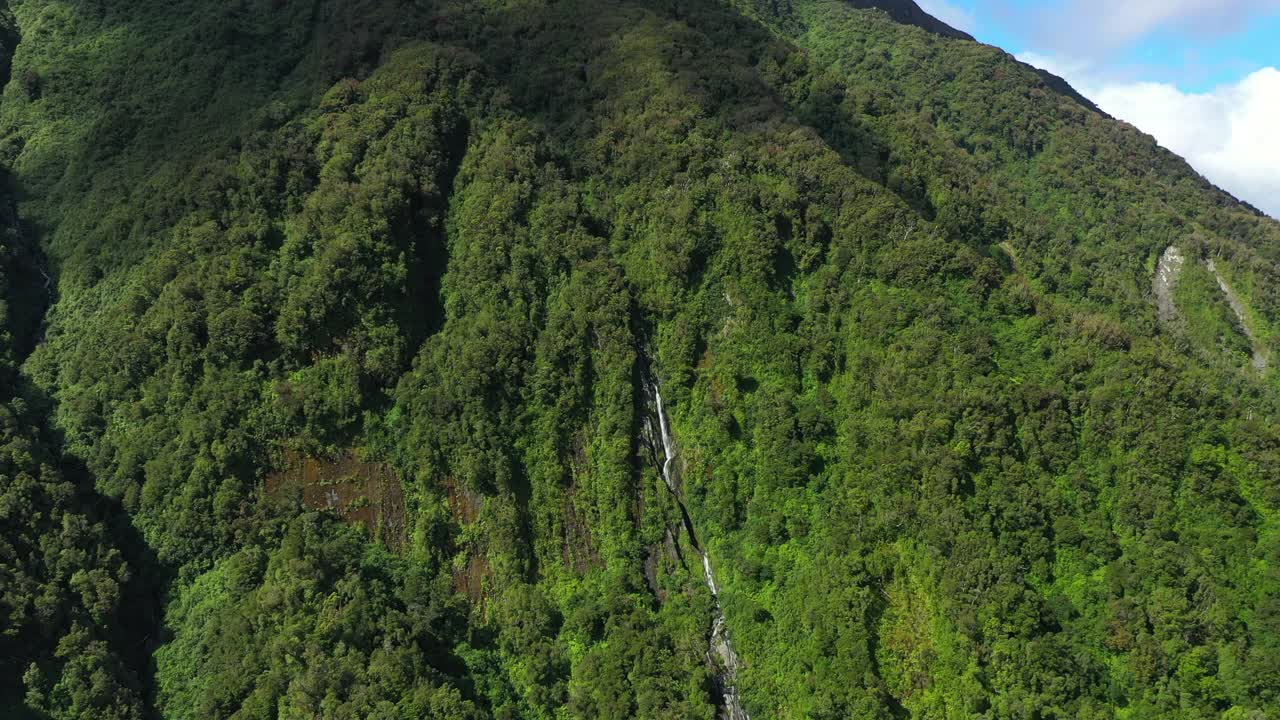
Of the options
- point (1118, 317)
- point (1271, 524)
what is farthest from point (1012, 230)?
point (1271, 524)

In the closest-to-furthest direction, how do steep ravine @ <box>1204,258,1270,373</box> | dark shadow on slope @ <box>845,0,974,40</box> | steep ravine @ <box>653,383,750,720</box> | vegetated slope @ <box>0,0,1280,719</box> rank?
vegetated slope @ <box>0,0,1280,719</box>
steep ravine @ <box>653,383,750,720</box>
steep ravine @ <box>1204,258,1270,373</box>
dark shadow on slope @ <box>845,0,974,40</box>

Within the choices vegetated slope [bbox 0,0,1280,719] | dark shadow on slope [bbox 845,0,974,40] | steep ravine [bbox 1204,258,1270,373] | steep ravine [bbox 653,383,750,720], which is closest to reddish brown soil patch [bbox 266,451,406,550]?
vegetated slope [bbox 0,0,1280,719]

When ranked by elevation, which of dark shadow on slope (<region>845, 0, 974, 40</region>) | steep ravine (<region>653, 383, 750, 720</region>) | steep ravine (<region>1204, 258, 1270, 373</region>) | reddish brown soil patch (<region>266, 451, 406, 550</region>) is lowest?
reddish brown soil patch (<region>266, 451, 406, 550</region>)

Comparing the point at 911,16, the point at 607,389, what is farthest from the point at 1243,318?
the point at 911,16

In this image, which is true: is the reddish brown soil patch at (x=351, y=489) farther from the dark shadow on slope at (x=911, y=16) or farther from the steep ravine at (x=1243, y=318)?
the dark shadow on slope at (x=911, y=16)

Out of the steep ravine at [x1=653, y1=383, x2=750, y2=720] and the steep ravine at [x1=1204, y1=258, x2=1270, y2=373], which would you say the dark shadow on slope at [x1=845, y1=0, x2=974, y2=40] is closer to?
the steep ravine at [x1=1204, y1=258, x2=1270, y2=373]

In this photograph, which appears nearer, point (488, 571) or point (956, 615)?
point (956, 615)

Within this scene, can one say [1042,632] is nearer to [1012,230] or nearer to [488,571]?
[488,571]

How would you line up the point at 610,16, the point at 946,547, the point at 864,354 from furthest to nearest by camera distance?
the point at 610,16, the point at 864,354, the point at 946,547
